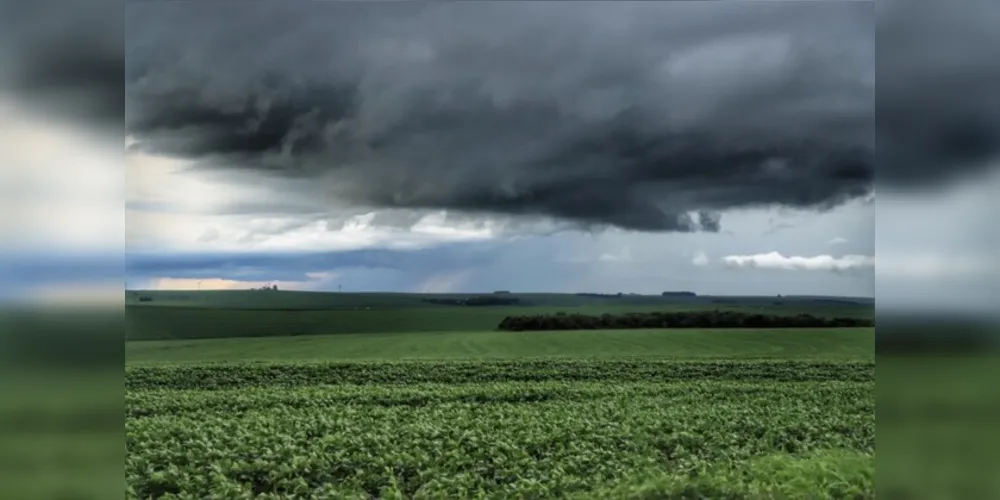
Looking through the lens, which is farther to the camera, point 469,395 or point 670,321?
point 670,321

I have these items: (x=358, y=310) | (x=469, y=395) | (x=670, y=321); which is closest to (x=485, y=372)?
(x=469, y=395)

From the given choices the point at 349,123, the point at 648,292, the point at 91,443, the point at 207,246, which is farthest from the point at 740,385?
the point at 91,443

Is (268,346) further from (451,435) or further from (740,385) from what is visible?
(740,385)

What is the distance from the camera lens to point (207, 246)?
5598 millimetres

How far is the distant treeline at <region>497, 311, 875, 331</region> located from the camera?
680 cm

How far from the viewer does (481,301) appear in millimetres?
6094

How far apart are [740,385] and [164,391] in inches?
218

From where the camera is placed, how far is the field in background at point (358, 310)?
20.3 feet

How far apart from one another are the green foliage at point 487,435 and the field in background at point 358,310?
1.92ft

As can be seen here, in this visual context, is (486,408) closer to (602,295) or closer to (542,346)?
(602,295)

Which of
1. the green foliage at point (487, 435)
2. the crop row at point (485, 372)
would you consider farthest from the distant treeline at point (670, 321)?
the green foliage at point (487, 435)

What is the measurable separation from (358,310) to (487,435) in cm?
268

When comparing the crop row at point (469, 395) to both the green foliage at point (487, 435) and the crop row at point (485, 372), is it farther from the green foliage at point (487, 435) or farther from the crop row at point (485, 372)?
the crop row at point (485, 372)

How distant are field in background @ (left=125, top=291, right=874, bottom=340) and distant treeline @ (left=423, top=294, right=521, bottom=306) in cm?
8
